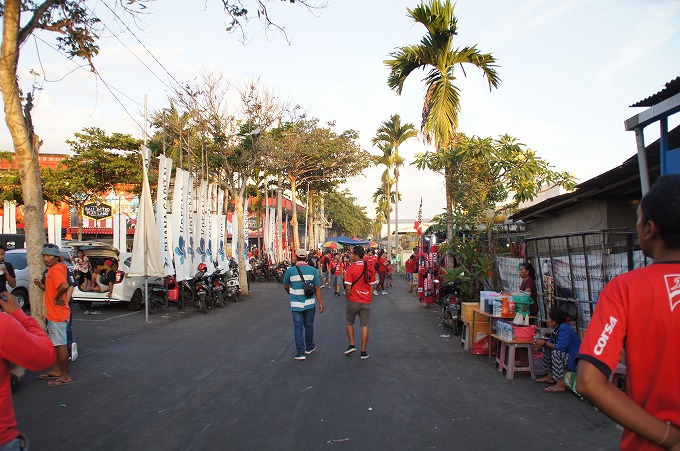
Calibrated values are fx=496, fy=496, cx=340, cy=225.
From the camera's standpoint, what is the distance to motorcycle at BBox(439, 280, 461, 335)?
11.4m

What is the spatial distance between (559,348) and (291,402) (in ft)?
11.9

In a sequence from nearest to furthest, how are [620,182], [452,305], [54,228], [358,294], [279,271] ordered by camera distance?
[620,182]
[358,294]
[452,305]
[54,228]
[279,271]

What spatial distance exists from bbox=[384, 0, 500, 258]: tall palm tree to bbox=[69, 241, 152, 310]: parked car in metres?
9.56

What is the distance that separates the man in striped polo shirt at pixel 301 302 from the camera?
852cm

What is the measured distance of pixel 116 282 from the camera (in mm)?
14781

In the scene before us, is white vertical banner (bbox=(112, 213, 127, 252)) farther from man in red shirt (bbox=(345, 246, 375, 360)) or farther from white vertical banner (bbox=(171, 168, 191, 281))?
man in red shirt (bbox=(345, 246, 375, 360))

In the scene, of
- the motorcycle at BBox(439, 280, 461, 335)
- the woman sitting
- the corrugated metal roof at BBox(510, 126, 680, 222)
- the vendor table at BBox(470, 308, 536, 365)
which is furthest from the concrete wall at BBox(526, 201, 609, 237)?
the woman sitting

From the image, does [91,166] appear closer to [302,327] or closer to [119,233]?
[119,233]

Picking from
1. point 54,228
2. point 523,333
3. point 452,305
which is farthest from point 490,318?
point 54,228

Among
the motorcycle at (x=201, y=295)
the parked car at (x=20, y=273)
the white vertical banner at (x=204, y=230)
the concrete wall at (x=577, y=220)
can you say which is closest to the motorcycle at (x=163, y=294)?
the motorcycle at (x=201, y=295)

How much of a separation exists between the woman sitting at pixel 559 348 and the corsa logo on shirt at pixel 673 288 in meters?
5.12

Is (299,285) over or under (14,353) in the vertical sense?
under

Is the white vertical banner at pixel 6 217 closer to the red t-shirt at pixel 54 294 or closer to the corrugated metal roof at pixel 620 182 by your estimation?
the red t-shirt at pixel 54 294

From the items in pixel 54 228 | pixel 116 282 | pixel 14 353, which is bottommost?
pixel 116 282
